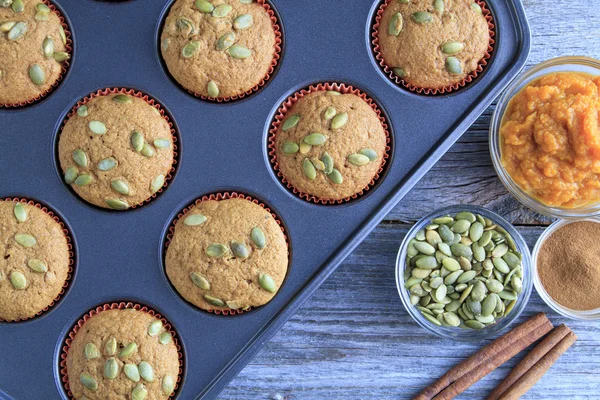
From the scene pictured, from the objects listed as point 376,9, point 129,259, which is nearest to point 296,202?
point 129,259

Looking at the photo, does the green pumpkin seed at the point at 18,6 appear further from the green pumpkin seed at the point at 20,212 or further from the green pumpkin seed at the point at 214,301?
the green pumpkin seed at the point at 214,301

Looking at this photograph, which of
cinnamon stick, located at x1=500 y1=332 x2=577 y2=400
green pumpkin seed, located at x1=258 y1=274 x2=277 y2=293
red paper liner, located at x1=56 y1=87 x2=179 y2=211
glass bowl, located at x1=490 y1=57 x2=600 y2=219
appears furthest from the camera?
cinnamon stick, located at x1=500 y1=332 x2=577 y2=400

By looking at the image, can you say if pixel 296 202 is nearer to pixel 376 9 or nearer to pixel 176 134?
pixel 176 134

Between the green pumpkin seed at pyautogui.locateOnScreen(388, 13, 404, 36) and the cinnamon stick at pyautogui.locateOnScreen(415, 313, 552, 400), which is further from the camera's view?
the cinnamon stick at pyautogui.locateOnScreen(415, 313, 552, 400)

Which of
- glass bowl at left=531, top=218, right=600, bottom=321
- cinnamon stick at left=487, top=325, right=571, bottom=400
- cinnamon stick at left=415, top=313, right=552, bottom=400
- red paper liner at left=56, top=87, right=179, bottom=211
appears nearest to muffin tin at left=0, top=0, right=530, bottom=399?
red paper liner at left=56, top=87, right=179, bottom=211

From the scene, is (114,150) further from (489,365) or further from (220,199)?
(489,365)

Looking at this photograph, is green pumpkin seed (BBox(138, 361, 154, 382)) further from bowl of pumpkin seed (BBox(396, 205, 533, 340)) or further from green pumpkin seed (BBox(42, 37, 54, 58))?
green pumpkin seed (BBox(42, 37, 54, 58))
